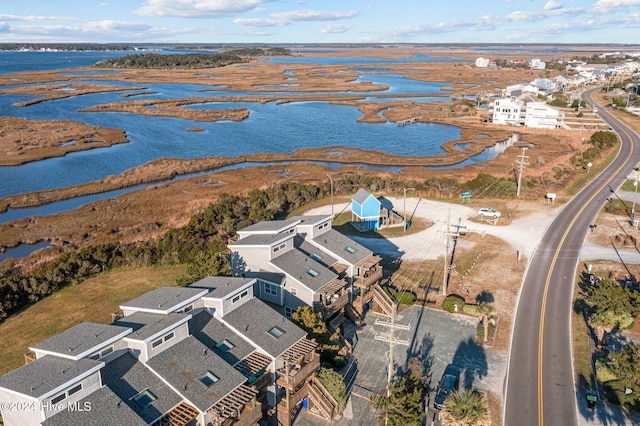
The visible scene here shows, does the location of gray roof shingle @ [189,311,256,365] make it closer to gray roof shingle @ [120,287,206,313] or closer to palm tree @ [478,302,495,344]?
gray roof shingle @ [120,287,206,313]

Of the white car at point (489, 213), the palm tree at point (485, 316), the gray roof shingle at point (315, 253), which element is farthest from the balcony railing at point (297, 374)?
the white car at point (489, 213)

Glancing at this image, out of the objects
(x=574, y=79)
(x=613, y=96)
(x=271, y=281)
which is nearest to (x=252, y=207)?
(x=271, y=281)

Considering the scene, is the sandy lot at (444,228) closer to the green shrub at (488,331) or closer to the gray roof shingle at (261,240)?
the green shrub at (488,331)

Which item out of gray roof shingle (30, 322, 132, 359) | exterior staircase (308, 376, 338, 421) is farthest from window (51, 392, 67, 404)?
exterior staircase (308, 376, 338, 421)

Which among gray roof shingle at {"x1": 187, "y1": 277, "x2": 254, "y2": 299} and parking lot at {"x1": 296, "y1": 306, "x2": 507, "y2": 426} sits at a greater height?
gray roof shingle at {"x1": 187, "y1": 277, "x2": 254, "y2": 299}

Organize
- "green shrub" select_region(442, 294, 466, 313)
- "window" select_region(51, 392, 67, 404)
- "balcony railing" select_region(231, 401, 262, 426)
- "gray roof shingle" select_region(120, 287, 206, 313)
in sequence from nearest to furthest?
1. "window" select_region(51, 392, 67, 404)
2. "balcony railing" select_region(231, 401, 262, 426)
3. "gray roof shingle" select_region(120, 287, 206, 313)
4. "green shrub" select_region(442, 294, 466, 313)

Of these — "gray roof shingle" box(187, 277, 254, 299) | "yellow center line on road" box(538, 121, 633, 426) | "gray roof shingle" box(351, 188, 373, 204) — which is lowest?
"yellow center line on road" box(538, 121, 633, 426)

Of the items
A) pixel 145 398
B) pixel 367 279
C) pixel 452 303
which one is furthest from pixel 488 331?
pixel 145 398

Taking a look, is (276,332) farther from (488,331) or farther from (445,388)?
(488,331)
